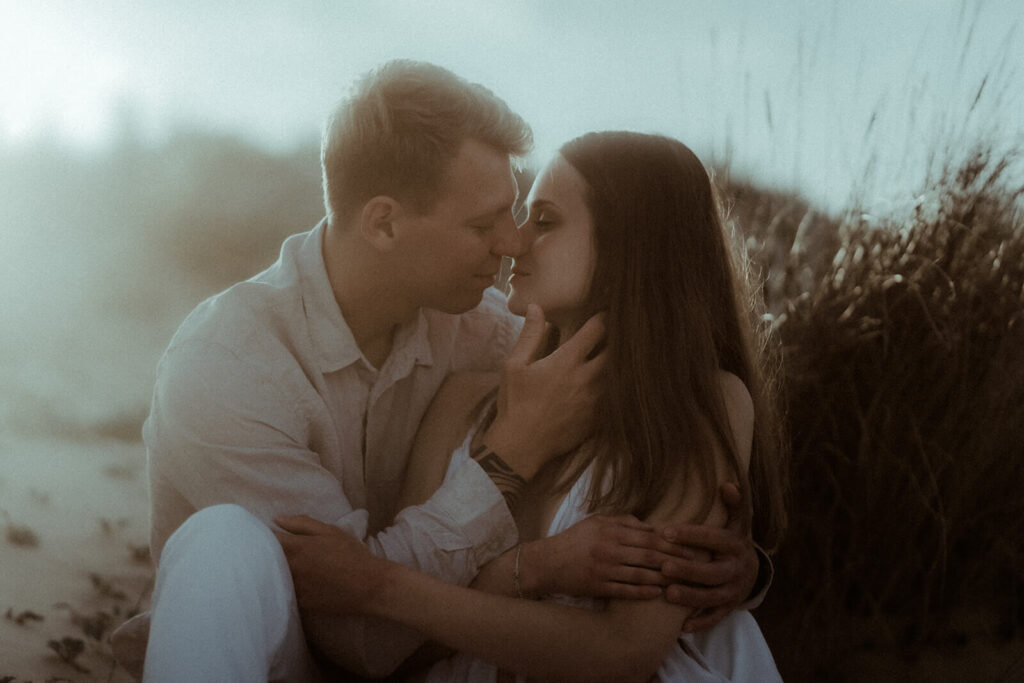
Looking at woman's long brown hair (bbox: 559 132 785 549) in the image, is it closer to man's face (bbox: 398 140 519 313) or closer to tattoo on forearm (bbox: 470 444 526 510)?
tattoo on forearm (bbox: 470 444 526 510)

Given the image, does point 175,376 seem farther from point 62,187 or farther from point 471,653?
point 62,187

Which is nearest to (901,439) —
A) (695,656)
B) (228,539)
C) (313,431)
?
(695,656)

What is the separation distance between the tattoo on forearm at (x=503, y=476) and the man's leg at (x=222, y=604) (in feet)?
1.38

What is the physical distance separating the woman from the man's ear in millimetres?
347

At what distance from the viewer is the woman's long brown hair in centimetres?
180

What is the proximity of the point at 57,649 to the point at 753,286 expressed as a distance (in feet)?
7.11

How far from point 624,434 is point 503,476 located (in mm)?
249

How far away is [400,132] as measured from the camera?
2.23 metres

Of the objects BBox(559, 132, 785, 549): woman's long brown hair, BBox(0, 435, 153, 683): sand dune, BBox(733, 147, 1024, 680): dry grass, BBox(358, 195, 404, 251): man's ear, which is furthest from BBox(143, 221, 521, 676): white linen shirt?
BBox(733, 147, 1024, 680): dry grass

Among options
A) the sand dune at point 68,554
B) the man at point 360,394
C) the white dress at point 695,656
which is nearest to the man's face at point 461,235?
the man at point 360,394

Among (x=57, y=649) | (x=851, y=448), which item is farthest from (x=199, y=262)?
(x=851, y=448)

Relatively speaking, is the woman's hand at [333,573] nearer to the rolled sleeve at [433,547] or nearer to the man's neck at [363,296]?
the rolled sleeve at [433,547]

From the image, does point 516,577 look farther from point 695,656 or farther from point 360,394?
point 360,394

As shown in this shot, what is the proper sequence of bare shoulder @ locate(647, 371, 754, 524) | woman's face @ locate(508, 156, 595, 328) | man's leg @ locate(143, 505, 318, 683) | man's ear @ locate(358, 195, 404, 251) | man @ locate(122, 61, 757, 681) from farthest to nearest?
1. man's ear @ locate(358, 195, 404, 251)
2. woman's face @ locate(508, 156, 595, 328)
3. bare shoulder @ locate(647, 371, 754, 524)
4. man @ locate(122, 61, 757, 681)
5. man's leg @ locate(143, 505, 318, 683)
